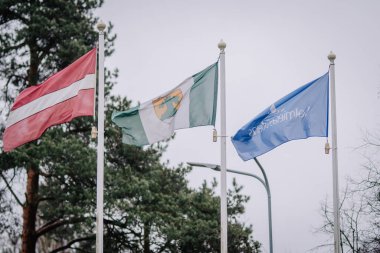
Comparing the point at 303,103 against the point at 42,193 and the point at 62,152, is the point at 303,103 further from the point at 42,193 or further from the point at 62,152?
the point at 42,193

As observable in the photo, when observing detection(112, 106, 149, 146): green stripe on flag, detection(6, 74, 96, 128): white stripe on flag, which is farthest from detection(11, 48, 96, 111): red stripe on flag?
detection(112, 106, 149, 146): green stripe on flag

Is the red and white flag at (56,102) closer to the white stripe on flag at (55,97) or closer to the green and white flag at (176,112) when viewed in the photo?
the white stripe on flag at (55,97)

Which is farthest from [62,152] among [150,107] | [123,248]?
[150,107]

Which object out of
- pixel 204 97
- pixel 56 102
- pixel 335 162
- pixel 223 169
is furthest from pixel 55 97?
pixel 335 162

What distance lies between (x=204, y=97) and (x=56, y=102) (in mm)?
3409

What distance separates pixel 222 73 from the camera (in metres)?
16.5

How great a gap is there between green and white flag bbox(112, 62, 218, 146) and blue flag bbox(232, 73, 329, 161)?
3.41ft

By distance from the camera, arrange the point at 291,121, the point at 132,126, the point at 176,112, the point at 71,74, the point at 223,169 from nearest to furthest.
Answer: the point at 291,121 < the point at 223,169 < the point at 176,112 < the point at 71,74 < the point at 132,126

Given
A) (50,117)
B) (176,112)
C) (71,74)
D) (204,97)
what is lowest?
(50,117)

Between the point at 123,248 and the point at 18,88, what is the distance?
26.5 ft

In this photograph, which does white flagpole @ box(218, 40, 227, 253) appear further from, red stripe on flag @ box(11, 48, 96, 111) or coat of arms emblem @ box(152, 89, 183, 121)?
red stripe on flag @ box(11, 48, 96, 111)

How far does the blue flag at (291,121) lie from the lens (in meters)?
15.8

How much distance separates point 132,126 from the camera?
16.7m

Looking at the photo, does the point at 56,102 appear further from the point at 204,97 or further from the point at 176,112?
the point at 204,97
